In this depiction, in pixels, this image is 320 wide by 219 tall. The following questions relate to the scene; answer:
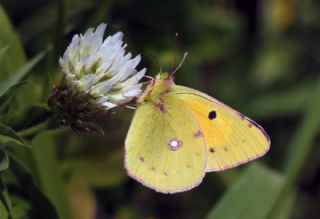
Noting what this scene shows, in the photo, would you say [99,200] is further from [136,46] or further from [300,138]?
[300,138]

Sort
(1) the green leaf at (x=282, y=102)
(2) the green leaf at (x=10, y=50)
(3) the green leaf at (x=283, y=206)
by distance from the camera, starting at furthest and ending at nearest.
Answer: (1) the green leaf at (x=282, y=102)
(3) the green leaf at (x=283, y=206)
(2) the green leaf at (x=10, y=50)

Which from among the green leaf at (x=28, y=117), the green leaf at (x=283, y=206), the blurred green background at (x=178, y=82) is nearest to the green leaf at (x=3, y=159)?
the blurred green background at (x=178, y=82)

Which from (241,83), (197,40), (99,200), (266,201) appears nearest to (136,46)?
(197,40)

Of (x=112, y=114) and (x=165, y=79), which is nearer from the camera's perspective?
(x=112, y=114)

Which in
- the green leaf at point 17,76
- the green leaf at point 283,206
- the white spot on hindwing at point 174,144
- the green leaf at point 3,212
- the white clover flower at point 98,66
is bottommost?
the green leaf at point 283,206

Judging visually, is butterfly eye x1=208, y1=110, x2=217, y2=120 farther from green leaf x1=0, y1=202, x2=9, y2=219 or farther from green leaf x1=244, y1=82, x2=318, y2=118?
green leaf x1=244, y1=82, x2=318, y2=118

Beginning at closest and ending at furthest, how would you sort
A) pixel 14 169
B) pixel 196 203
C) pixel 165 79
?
pixel 14 169 → pixel 165 79 → pixel 196 203

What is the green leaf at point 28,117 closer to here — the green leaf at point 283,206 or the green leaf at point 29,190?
the green leaf at point 29,190

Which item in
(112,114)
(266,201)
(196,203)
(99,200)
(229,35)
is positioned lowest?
(196,203)

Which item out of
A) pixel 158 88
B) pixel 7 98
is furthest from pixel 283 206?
pixel 7 98
